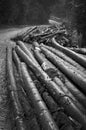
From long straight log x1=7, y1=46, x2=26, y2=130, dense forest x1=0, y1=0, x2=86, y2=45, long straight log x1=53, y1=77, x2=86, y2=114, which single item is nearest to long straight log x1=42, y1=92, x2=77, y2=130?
long straight log x1=53, y1=77, x2=86, y2=114

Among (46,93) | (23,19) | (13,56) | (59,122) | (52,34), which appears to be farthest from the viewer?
(23,19)

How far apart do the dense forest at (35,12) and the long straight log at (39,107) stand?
433 inches

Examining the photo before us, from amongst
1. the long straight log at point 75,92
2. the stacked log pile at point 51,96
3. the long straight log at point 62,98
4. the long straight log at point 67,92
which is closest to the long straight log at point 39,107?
the stacked log pile at point 51,96

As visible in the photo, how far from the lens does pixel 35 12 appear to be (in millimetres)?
30422

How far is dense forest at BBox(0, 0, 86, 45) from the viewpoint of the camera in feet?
51.7

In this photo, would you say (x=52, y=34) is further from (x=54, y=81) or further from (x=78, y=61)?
(x=54, y=81)

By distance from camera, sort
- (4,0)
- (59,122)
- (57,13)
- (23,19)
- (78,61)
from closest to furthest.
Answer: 1. (59,122)
2. (78,61)
3. (4,0)
4. (23,19)
5. (57,13)

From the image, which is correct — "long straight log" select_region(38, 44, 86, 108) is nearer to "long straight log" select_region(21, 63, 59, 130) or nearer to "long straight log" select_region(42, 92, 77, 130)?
"long straight log" select_region(42, 92, 77, 130)

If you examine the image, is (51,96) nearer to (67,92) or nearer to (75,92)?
(67,92)

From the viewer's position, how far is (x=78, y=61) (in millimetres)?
7828

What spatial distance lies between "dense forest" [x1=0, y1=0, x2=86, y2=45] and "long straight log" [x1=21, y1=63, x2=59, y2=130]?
11004 millimetres

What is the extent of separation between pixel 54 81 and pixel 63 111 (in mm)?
1408

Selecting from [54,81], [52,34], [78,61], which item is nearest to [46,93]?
[54,81]

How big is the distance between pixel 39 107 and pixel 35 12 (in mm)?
27502
